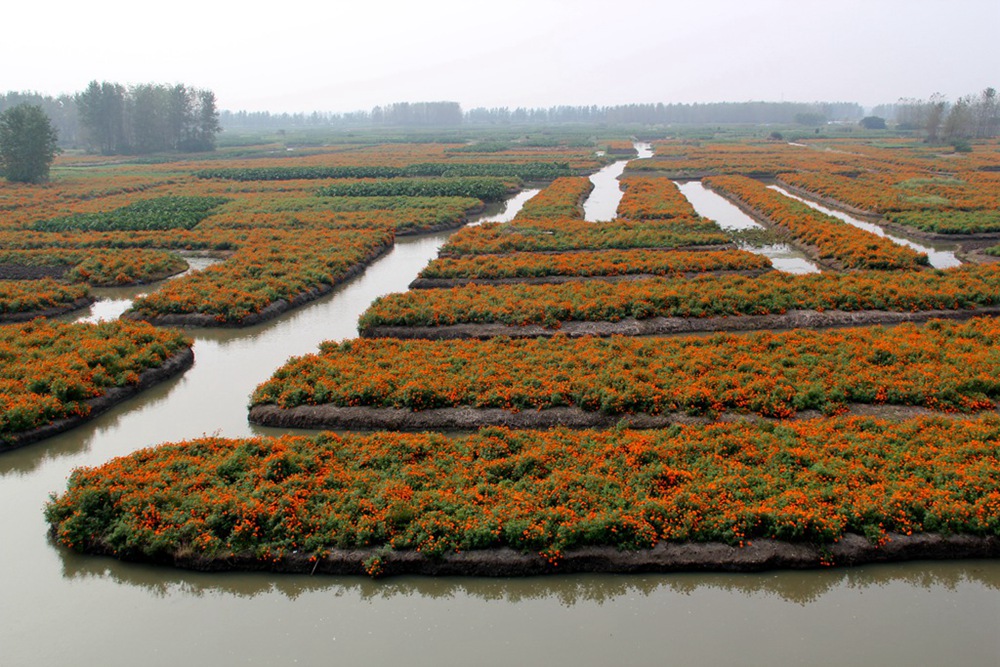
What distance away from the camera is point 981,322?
18656 mm

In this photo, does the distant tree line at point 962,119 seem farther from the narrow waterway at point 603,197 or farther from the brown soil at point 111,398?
the brown soil at point 111,398

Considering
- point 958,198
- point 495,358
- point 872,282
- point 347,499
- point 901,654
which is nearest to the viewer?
point 901,654

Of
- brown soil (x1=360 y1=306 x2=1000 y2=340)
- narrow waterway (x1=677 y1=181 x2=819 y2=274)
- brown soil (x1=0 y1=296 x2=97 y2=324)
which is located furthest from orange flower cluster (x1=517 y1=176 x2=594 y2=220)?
brown soil (x1=0 y1=296 x2=97 y2=324)

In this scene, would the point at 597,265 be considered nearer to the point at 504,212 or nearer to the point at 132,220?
the point at 504,212

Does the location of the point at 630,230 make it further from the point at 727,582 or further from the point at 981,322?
the point at 727,582

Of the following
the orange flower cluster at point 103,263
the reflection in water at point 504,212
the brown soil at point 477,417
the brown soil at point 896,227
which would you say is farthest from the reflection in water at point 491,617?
the reflection in water at point 504,212

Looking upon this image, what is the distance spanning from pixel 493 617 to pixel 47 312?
2248 cm

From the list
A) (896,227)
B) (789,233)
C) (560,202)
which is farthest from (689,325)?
(560,202)

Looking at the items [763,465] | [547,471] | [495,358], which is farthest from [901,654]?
[495,358]

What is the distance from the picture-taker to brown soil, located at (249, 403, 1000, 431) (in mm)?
14133

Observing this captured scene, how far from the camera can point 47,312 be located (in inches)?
949

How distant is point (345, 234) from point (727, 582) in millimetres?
29411

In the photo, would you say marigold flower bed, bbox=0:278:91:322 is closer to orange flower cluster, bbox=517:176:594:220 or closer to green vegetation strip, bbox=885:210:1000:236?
orange flower cluster, bbox=517:176:594:220

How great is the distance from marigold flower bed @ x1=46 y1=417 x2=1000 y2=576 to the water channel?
0.32 meters
